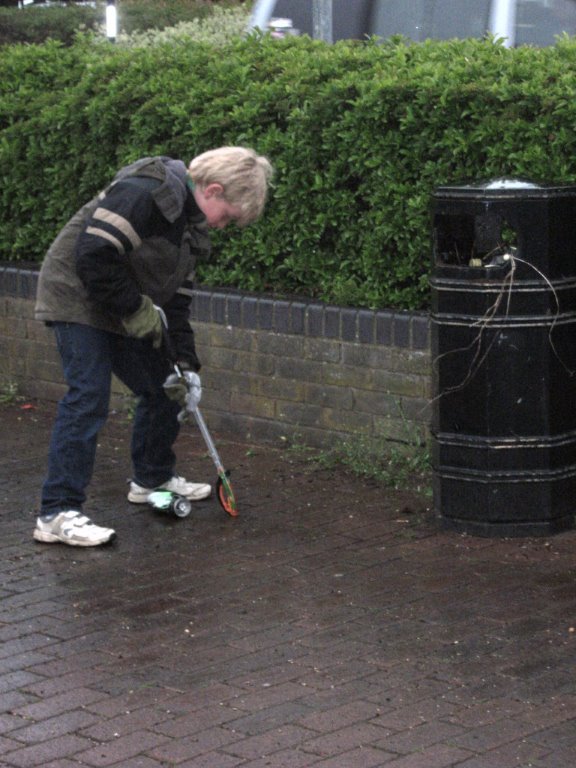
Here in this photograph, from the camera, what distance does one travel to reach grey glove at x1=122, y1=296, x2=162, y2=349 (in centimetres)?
575

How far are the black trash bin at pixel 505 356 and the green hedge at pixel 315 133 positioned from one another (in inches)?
23.8

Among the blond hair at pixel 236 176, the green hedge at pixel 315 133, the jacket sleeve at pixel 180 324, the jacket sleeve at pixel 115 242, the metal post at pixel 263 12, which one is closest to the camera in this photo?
the jacket sleeve at pixel 115 242

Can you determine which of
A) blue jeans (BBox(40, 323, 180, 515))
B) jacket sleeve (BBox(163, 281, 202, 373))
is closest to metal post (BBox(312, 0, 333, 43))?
jacket sleeve (BBox(163, 281, 202, 373))

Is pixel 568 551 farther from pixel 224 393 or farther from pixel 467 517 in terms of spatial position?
pixel 224 393

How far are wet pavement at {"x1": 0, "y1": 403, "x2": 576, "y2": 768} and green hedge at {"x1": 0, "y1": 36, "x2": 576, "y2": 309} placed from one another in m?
1.22

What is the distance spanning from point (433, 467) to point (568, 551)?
2.20ft

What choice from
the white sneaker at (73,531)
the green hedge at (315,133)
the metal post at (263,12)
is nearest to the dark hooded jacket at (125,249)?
the white sneaker at (73,531)

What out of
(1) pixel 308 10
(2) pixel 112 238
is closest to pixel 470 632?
(2) pixel 112 238

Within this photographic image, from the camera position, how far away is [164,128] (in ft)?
26.1

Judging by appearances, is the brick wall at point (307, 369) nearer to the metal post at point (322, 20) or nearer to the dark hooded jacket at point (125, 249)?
the dark hooded jacket at point (125, 249)

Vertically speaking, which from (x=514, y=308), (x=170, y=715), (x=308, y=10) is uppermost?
(x=308, y=10)

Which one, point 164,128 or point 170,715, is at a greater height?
point 164,128

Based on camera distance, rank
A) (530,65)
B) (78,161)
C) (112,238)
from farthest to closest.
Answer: (78,161), (530,65), (112,238)

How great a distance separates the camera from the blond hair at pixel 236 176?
572cm
